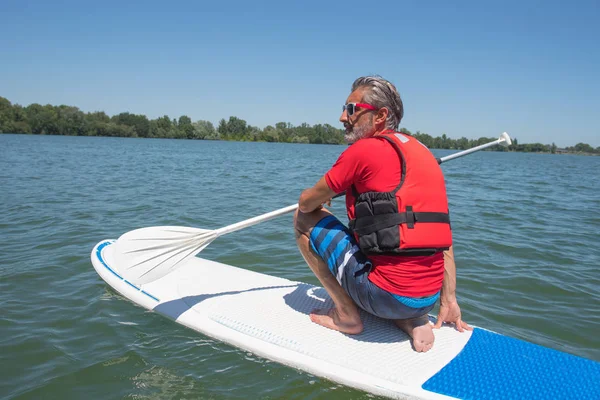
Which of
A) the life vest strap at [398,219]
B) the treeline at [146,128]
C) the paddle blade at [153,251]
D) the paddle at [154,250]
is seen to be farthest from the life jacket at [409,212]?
the treeline at [146,128]

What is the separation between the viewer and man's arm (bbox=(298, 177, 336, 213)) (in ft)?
8.82

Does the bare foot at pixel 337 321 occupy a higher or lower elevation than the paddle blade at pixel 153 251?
lower

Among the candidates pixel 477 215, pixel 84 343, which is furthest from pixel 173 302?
pixel 477 215

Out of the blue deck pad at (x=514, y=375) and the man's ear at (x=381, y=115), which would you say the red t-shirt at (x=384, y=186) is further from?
the blue deck pad at (x=514, y=375)

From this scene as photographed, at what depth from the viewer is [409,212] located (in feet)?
8.25

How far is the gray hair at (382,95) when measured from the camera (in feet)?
9.00

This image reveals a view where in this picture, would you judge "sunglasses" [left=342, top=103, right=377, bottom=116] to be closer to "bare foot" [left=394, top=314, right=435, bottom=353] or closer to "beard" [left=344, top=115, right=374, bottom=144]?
"beard" [left=344, top=115, right=374, bottom=144]

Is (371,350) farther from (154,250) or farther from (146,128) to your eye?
(146,128)

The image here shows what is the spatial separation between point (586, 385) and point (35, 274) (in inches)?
213

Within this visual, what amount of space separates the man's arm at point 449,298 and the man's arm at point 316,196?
107 cm

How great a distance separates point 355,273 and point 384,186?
0.62m

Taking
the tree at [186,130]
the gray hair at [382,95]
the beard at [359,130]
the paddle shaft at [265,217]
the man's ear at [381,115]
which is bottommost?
the paddle shaft at [265,217]

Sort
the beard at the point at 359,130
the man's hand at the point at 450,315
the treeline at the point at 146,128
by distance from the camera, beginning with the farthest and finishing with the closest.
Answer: the treeline at the point at 146,128 < the man's hand at the point at 450,315 < the beard at the point at 359,130

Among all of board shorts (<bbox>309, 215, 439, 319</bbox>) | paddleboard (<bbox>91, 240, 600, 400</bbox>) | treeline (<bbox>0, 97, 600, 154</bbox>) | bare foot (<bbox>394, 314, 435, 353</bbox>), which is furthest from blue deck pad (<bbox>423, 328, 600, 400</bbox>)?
treeline (<bbox>0, 97, 600, 154</bbox>)
